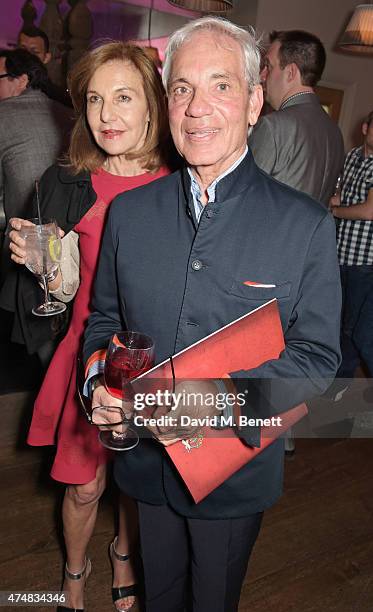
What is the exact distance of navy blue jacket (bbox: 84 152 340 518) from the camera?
3.74 feet

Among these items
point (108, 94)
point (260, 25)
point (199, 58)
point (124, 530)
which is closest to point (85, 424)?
point (124, 530)

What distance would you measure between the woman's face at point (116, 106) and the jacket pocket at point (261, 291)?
71 centimetres

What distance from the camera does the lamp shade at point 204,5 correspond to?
3.86 m

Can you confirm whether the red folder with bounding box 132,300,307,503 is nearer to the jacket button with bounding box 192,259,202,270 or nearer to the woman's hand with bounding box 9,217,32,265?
the jacket button with bounding box 192,259,202,270

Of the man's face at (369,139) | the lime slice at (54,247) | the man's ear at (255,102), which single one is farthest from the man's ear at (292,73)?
the lime slice at (54,247)

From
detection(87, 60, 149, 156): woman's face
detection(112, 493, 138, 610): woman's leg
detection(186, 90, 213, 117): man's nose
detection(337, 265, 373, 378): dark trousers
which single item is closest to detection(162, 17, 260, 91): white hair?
detection(186, 90, 213, 117): man's nose

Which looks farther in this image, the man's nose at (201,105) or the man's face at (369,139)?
the man's face at (369,139)

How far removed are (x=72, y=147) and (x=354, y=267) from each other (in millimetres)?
2054

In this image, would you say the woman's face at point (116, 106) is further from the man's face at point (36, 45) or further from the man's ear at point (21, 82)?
the man's face at point (36, 45)

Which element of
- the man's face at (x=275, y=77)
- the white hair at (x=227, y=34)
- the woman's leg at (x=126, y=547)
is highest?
the white hair at (x=227, y=34)

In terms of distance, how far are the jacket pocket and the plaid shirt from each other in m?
2.17

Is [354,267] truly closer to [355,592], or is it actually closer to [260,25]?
[355,592]

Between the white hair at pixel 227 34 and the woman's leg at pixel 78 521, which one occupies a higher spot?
the white hair at pixel 227 34

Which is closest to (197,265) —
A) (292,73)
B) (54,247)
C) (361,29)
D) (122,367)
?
(122,367)
